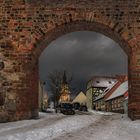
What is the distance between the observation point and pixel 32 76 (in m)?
17.9

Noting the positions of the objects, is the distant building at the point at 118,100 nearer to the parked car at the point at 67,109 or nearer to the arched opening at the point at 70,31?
the parked car at the point at 67,109

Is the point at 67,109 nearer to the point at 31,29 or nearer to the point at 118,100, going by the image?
the point at 118,100

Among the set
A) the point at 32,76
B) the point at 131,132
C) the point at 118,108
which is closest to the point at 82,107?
the point at 118,108

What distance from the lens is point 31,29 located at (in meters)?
17.6

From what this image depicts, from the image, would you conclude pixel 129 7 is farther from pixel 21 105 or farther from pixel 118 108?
pixel 118 108

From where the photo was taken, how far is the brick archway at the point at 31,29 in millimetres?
17422

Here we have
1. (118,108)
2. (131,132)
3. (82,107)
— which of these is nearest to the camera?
(131,132)

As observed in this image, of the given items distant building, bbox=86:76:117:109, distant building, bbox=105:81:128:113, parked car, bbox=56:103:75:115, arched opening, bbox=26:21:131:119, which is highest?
distant building, bbox=86:76:117:109

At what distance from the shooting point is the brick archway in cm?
1742

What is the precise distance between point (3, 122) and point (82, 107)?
132 feet

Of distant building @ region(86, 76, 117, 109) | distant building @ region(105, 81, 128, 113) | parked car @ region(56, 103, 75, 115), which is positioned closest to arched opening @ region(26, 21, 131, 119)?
parked car @ region(56, 103, 75, 115)

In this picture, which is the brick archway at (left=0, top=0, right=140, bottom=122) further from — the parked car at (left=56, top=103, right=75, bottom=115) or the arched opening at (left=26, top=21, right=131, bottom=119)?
the parked car at (left=56, top=103, right=75, bottom=115)

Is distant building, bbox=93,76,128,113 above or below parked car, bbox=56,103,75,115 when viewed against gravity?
above

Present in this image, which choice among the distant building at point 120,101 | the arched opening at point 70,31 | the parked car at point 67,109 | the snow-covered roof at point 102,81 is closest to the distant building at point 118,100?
the distant building at point 120,101
